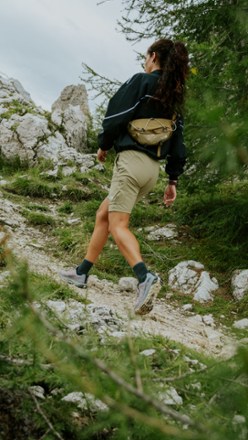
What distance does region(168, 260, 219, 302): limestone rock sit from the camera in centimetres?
630

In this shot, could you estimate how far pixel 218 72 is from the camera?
6672mm

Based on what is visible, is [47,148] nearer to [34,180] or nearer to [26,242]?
[34,180]

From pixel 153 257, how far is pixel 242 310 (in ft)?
5.34

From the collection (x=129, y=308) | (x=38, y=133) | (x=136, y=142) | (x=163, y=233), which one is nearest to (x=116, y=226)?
(x=136, y=142)

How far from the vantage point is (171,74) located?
4445 mm

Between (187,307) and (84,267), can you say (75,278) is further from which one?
(187,307)

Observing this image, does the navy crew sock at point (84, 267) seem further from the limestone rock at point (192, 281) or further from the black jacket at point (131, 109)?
the limestone rock at point (192, 281)

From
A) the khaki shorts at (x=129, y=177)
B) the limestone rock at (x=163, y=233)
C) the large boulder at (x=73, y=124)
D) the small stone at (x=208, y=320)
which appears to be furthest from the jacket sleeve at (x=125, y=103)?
the large boulder at (x=73, y=124)

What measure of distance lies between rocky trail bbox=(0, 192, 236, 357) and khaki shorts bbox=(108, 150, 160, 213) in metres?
0.90

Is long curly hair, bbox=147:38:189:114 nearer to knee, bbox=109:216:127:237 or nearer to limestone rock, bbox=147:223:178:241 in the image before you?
knee, bbox=109:216:127:237

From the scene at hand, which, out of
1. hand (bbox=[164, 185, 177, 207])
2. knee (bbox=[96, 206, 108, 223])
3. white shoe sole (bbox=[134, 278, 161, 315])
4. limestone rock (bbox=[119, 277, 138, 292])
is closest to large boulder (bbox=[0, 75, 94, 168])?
limestone rock (bbox=[119, 277, 138, 292])

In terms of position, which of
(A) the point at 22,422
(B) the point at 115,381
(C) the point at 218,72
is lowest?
(A) the point at 22,422

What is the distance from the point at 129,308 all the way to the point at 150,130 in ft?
5.12

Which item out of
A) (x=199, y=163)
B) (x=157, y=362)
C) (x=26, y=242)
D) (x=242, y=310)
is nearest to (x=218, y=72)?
(x=199, y=163)
